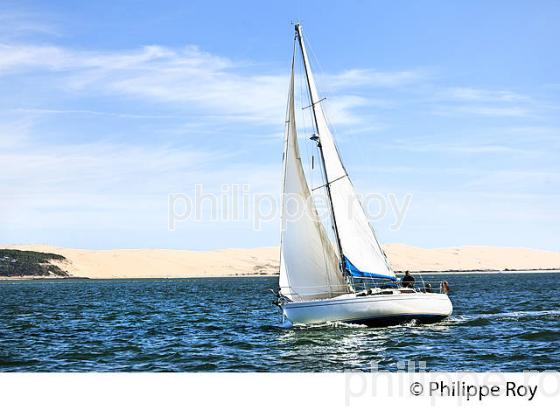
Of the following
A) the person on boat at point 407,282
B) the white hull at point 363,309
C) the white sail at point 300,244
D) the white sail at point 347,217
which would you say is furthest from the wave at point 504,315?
the white sail at point 300,244

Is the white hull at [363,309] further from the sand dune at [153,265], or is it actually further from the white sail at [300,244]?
the sand dune at [153,265]

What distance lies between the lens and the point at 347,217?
Answer: 31.2 meters

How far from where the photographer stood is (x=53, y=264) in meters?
152

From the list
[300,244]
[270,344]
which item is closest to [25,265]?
[300,244]

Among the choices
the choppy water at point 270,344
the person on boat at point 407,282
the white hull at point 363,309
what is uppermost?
the person on boat at point 407,282

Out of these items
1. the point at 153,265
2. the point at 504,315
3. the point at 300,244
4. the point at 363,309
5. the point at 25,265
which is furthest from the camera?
the point at 153,265

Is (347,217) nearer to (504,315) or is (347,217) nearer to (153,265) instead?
(504,315)

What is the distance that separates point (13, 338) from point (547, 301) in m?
32.4

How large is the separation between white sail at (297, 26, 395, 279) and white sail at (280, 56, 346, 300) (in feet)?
2.40

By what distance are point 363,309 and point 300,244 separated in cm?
346

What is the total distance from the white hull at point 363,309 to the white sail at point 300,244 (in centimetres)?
106

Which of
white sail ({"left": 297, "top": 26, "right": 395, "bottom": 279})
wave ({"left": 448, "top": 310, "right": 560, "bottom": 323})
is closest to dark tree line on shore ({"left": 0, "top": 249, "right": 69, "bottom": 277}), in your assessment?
wave ({"left": 448, "top": 310, "right": 560, "bottom": 323})

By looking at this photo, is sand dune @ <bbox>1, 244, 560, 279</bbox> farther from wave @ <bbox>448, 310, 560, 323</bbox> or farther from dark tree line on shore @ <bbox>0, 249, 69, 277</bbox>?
wave @ <bbox>448, 310, 560, 323</bbox>

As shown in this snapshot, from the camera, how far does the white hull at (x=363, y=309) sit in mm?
29641
